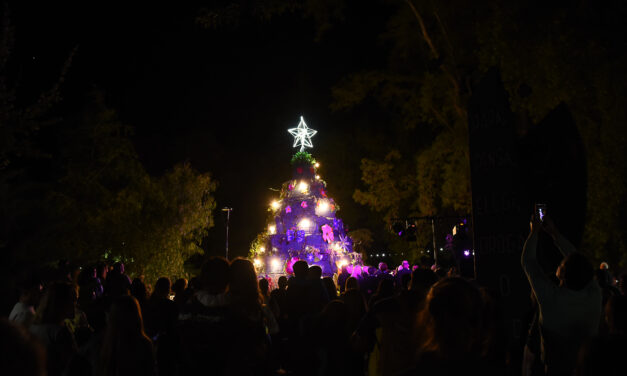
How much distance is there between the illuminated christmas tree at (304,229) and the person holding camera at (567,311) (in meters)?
14.9

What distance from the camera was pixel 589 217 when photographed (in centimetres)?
1454

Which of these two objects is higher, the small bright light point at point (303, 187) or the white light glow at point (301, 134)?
the white light glow at point (301, 134)

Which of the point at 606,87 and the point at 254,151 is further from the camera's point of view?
the point at 254,151

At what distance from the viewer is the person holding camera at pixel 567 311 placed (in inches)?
159

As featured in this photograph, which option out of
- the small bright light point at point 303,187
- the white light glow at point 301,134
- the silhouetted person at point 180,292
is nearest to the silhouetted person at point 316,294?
the silhouetted person at point 180,292

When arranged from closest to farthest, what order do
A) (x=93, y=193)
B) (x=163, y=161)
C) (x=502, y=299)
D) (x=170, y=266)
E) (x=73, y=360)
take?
(x=73, y=360)
(x=502, y=299)
(x=93, y=193)
(x=170, y=266)
(x=163, y=161)

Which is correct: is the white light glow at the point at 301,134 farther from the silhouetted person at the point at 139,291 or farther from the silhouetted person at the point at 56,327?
the silhouetted person at the point at 56,327

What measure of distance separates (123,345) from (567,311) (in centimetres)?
347

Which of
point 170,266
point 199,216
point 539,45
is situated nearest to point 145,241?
point 170,266

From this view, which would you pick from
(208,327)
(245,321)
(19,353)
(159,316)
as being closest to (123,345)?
(208,327)

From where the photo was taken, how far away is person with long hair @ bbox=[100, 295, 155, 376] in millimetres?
3850

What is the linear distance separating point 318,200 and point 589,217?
934 centimetres

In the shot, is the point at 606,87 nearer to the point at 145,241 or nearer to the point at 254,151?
the point at 145,241

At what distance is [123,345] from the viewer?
389 centimetres
